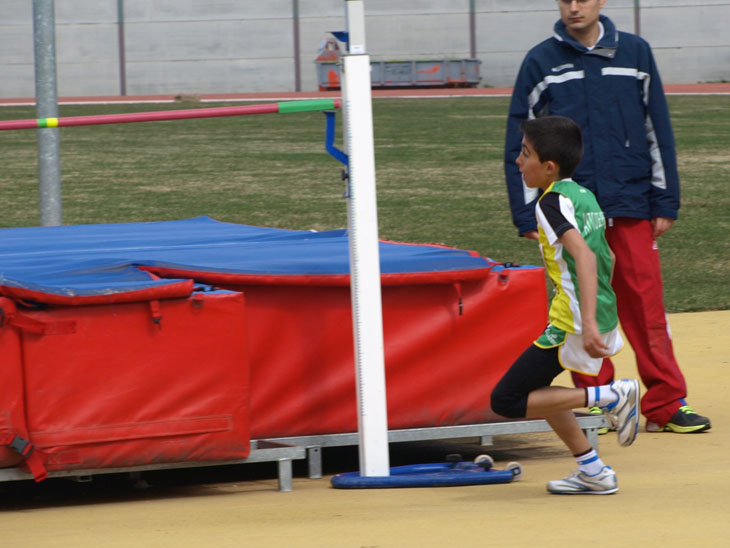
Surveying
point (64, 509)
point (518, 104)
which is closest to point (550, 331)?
point (518, 104)

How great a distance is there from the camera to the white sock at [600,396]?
14.0 ft

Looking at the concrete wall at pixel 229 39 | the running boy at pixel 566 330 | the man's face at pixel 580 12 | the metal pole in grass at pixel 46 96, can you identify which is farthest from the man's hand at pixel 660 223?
the concrete wall at pixel 229 39

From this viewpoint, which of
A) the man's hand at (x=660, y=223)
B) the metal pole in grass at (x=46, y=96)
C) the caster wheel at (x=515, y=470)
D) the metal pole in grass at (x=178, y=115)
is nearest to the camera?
the caster wheel at (x=515, y=470)

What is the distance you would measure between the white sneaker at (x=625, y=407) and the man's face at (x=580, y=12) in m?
1.65

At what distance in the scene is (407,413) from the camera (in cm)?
498

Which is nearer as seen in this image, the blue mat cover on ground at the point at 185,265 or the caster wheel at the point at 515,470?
the blue mat cover on ground at the point at 185,265

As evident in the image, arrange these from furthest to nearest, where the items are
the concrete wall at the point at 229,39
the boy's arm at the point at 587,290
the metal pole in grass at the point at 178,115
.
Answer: the concrete wall at the point at 229,39 → the metal pole in grass at the point at 178,115 → the boy's arm at the point at 587,290

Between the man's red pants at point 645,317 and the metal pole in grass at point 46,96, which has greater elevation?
the metal pole in grass at point 46,96

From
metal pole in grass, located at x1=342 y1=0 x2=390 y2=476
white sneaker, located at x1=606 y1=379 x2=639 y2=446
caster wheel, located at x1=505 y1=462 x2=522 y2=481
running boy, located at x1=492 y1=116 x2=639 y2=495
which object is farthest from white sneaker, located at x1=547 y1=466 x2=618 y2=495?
metal pole in grass, located at x1=342 y1=0 x2=390 y2=476

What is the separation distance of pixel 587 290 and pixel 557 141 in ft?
1.80

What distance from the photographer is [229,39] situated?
1794 inches

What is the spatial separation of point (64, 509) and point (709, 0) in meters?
41.6

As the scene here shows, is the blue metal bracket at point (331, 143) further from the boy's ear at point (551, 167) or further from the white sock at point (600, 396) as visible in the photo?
the white sock at point (600, 396)

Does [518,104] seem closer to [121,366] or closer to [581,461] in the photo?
[581,461]
